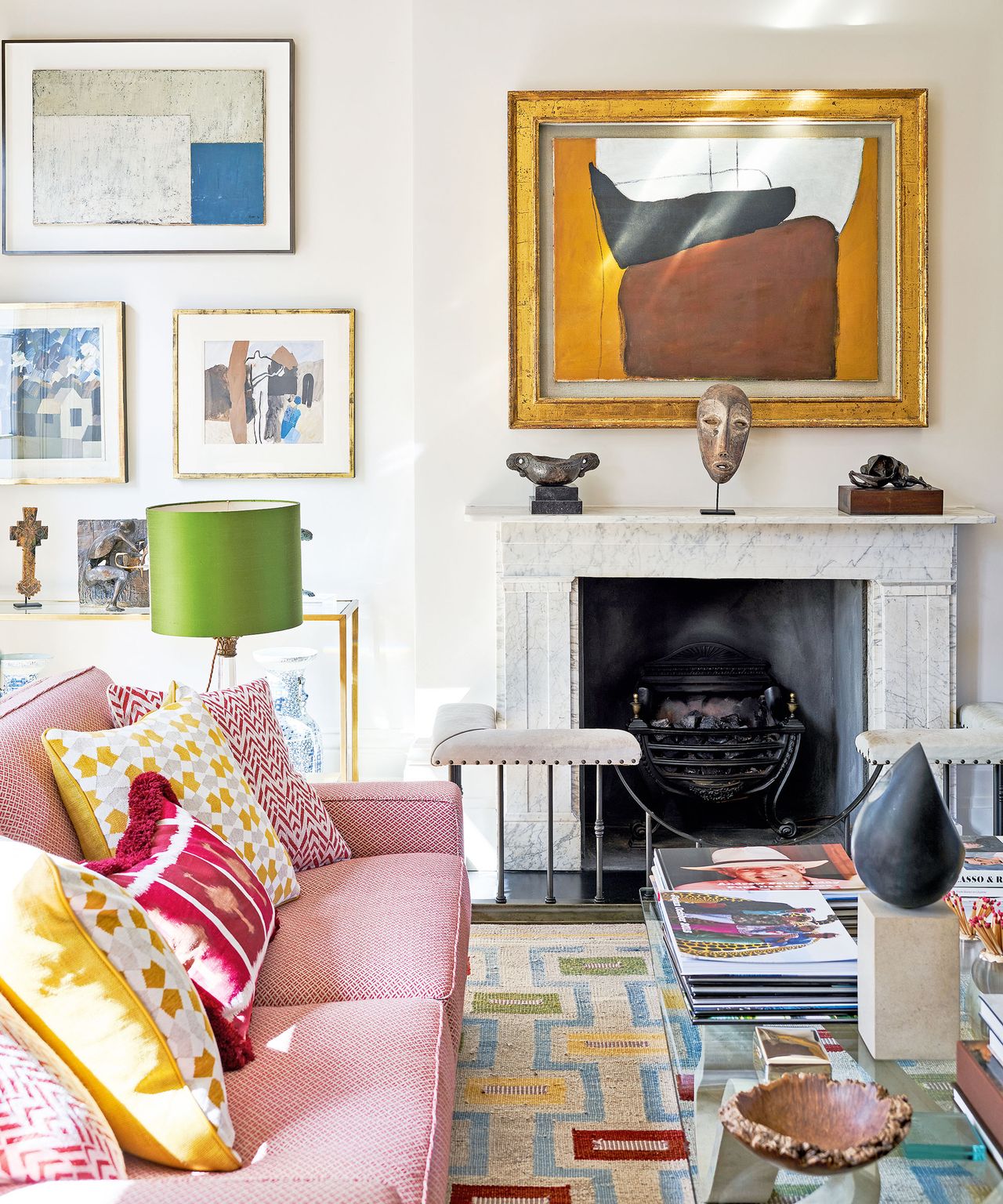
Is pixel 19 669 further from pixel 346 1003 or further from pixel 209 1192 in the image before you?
pixel 209 1192

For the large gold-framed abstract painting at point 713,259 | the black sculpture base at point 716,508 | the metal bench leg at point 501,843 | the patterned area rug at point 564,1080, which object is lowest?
the patterned area rug at point 564,1080

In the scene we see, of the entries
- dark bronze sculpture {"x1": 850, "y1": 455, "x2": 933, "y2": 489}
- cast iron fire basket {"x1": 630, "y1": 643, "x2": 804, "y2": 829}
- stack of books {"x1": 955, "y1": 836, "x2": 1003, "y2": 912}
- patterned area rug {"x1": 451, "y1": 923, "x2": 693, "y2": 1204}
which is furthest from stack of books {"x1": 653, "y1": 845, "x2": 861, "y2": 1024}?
dark bronze sculpture {"x1": 850, "y1": 455, "x2": 933, "y2": 489}

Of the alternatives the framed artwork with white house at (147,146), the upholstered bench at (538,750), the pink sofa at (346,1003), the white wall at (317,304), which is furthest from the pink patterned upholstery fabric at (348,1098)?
the framed artwork with white house at (147,146)

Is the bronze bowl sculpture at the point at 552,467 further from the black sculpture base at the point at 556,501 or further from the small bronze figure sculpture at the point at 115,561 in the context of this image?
the small bronze figure sculpture at the point at 115,561

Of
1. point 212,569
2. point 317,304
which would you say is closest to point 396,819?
point 212,569

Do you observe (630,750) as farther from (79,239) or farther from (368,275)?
(79,239)

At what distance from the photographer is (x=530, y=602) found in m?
3.80

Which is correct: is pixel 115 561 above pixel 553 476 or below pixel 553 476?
below

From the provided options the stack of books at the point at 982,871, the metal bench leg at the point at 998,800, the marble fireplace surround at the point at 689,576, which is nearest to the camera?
the stack of books at the point at 982,871

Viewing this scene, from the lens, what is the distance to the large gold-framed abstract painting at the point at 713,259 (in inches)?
150

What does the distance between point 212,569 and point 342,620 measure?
1425 mm

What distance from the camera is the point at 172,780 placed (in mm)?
2035

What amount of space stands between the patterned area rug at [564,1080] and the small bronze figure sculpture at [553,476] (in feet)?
4.34

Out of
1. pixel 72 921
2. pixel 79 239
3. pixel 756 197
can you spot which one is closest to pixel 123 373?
pixel 79 239
